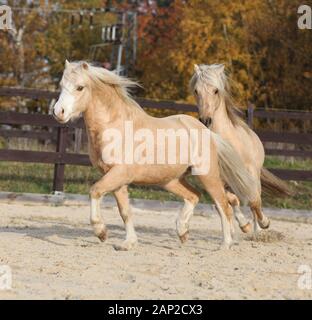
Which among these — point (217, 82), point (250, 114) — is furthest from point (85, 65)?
point (250, 114)

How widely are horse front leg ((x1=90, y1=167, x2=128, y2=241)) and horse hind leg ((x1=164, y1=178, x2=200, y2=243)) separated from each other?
98 centimetres

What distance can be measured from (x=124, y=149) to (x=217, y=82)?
171 cm

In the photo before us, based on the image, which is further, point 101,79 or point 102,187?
point 101,79

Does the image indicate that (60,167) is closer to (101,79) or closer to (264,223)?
(264,223)

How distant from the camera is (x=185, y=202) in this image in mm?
7328

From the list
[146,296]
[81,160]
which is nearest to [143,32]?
[81,160]

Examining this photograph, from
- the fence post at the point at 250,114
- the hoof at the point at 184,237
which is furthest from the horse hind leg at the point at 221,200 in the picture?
the fence post at the point at 250,114

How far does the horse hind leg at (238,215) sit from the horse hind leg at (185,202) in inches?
25.0

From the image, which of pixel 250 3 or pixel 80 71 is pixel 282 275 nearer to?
pixel 80 71

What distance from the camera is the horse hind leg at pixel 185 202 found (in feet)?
23.8

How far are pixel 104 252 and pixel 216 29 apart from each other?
17023 millimetres

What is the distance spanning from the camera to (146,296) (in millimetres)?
4758

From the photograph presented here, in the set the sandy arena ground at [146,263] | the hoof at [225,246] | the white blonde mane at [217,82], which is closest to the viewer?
the sandy arena ground at [146,263]

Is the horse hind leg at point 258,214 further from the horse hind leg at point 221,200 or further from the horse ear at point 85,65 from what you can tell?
the horse ear at point 85,65
